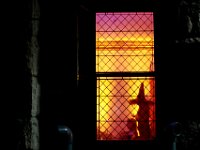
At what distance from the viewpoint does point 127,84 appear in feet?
14.1

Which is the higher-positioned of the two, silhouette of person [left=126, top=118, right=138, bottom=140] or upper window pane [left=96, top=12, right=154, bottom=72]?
upper window pane [left=96, top=12, right=154, bottom=72]

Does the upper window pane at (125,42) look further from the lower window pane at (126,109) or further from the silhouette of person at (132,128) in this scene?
the silhouette of person at (132,128)

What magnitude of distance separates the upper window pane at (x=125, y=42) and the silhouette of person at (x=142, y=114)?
0.95 ft

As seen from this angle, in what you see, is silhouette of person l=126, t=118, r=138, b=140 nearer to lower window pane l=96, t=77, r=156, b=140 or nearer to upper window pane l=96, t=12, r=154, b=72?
lower window pane l=96, t=77, r=156, b=140

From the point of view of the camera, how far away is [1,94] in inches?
159

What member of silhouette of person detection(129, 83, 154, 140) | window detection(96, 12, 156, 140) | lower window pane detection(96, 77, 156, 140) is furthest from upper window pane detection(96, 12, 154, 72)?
silhouette of person detection(129, 83, 154, 140)

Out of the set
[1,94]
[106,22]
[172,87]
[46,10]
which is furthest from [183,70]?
[1,94]

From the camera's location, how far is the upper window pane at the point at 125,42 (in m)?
4.29

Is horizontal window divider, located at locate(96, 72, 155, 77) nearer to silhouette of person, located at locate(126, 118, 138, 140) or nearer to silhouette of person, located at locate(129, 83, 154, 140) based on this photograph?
silhouette of person, located at locate(129, 83, 154, 140)

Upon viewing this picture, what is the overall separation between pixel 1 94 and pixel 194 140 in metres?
2.06

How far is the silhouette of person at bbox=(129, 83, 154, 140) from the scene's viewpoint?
425 cm

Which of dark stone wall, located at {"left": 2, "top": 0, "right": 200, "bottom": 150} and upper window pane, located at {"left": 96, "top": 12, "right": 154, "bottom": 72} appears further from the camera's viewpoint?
upper window pane, located at {"left": 96, "top": 12, "right": 154, "bottom": 72}

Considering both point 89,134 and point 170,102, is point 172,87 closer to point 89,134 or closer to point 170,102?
point 170,102

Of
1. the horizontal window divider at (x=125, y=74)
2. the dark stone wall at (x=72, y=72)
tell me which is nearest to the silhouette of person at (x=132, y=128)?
the dark stone wall at (x=72, y=72)
